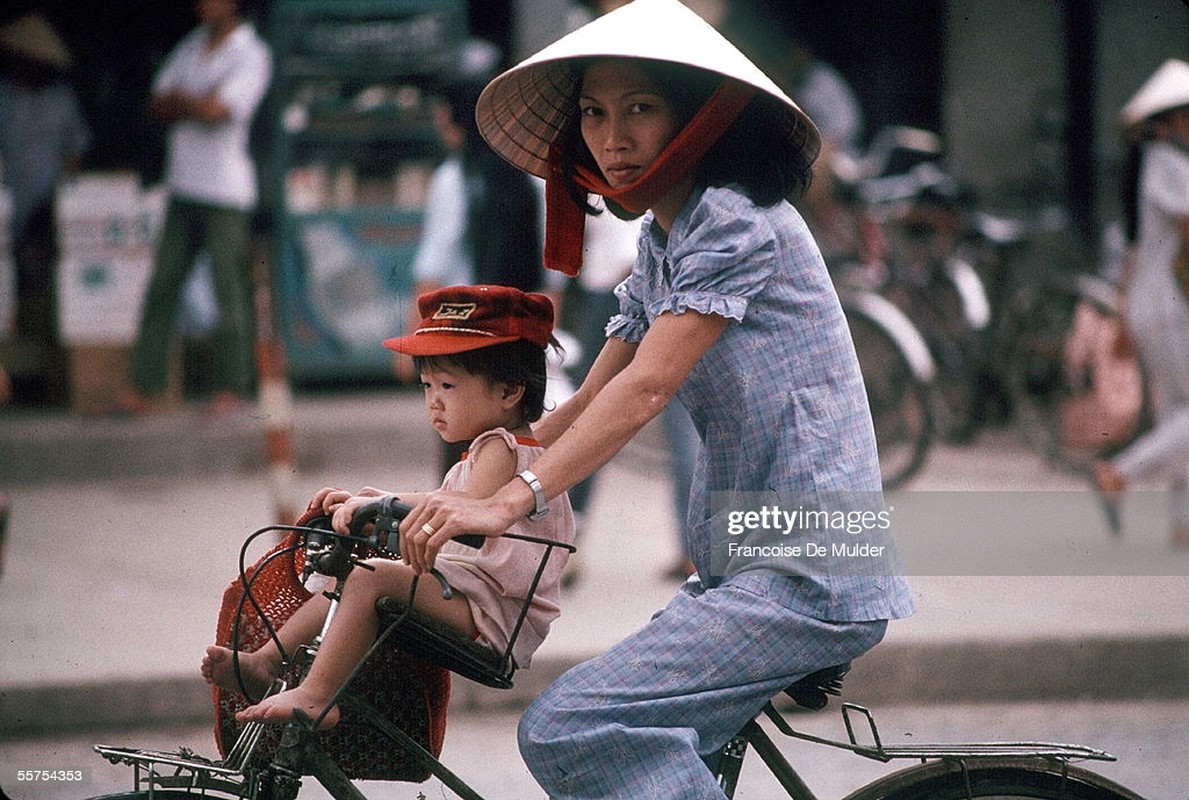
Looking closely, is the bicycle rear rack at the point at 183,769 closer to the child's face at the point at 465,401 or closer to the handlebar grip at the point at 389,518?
the handlebar grip at the point at 389,518

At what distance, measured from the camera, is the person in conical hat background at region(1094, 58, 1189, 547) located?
20.2 feet

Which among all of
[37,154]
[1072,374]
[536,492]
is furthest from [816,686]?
[37,154]

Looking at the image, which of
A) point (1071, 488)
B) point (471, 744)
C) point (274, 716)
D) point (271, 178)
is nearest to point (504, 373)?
point (274, 716)

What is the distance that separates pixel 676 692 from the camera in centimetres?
229

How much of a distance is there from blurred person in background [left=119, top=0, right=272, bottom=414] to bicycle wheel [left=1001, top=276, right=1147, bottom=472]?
12.4 ft

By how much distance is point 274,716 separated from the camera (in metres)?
2.23

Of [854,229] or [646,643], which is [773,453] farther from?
[854,229]

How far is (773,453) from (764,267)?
26 cm

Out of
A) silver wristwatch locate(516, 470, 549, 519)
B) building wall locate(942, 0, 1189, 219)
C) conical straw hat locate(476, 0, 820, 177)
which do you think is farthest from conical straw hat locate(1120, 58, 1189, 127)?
silver wristwatch locate(516, 470, 549, 519)

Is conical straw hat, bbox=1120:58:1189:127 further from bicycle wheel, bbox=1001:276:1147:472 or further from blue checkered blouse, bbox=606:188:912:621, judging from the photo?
blue checkered blouse, bbox=606:188:912:621

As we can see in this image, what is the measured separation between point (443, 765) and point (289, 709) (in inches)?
10.0

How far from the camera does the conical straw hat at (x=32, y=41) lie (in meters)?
8.74

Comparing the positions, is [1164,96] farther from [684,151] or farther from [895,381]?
[684,151]

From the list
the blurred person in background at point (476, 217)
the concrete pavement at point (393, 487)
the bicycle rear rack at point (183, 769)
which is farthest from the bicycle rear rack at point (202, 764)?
the blurred person in background at point (476, 217)
